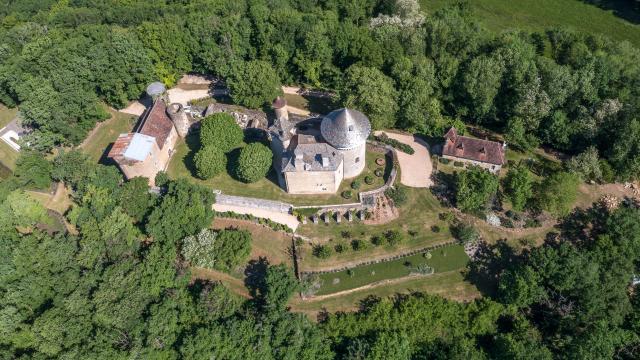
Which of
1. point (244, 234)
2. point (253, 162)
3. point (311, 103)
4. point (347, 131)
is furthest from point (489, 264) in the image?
point (311, 103)

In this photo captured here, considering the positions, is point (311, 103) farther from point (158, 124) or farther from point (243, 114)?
point (158, 124)

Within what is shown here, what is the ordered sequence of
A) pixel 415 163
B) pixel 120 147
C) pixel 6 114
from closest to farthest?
pixel 120 147 → pixel 415 163 → pixel 6 114

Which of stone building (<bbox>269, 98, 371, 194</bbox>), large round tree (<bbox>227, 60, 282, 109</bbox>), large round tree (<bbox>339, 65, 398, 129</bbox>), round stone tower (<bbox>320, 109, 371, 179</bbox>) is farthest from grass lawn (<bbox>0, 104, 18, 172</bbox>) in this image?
large round tree (<bbox>339, 65, 398, 129</bbox>)

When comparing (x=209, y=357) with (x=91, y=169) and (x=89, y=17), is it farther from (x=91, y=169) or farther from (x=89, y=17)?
(x=89, y=17)

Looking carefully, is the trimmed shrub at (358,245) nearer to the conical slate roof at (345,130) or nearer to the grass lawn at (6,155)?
the conical slate roof at (345,130)

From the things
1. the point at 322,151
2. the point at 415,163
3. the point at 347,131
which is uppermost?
the point at 347,131

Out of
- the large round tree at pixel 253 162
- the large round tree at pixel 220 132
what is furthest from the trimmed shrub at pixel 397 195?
the large round tree at pixel 220 132
